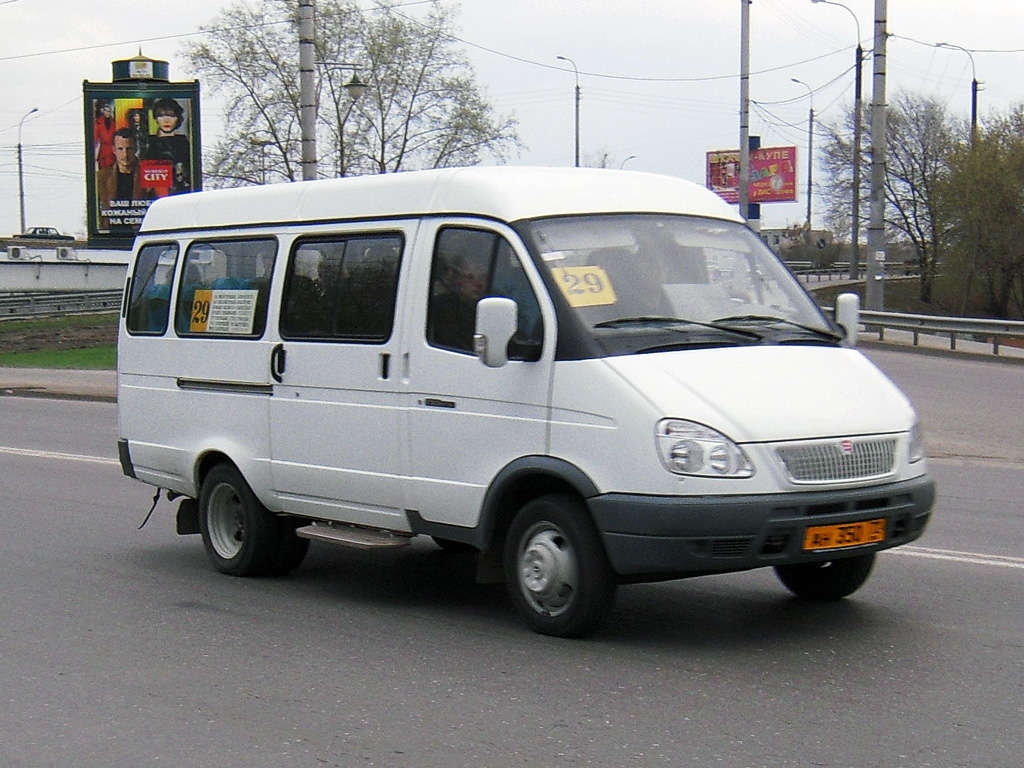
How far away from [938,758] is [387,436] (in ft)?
11.2

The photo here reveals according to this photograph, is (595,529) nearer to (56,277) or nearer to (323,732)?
(323,732)

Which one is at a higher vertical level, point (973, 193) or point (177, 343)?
point (973, 193)

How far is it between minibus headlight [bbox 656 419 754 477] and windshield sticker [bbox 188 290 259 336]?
10.3ft

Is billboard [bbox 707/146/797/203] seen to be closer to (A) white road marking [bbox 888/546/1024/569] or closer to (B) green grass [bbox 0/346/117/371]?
(B) green grass [bbox 0/346/117/371]

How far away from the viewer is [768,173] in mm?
92000

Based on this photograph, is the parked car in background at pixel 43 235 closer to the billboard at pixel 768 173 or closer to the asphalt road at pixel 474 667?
the billboard at pixel 768 173

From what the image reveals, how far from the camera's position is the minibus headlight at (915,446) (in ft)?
21.6

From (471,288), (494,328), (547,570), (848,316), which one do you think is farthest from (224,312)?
(848,316)

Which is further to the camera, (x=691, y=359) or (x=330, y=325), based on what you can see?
(x=330, y=325)

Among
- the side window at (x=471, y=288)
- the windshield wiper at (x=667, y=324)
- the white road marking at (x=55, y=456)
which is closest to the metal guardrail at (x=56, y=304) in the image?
the white road marking at (x=55, y=456)

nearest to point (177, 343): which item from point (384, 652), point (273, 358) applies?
point (273, 358)

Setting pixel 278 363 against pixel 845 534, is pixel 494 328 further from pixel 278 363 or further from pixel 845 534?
pixel 278 363

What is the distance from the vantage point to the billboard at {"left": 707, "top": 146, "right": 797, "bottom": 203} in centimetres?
8994

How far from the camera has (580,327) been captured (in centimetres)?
650
